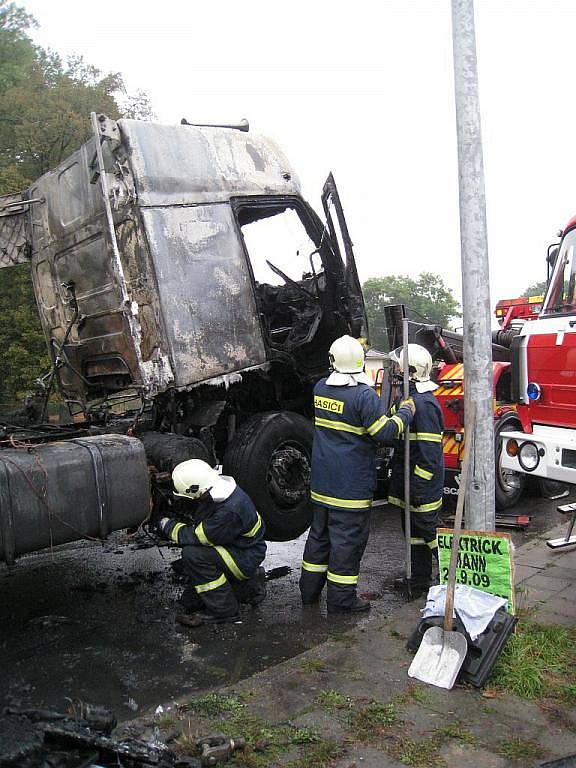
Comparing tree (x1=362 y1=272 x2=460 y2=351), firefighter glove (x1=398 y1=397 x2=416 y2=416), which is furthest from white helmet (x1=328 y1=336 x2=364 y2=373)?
tree (x1=362 y1=272 x2=460 y2=351)

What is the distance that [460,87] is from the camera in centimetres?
367

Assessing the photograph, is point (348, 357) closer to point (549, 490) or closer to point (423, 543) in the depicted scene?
point (423, 543)

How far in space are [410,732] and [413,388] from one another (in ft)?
8.32

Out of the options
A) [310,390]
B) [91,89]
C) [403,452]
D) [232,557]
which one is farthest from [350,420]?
[91,89]

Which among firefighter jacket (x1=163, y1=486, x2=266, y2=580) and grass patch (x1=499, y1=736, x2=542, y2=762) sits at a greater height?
firefighter jacket (x1=163, y1=486, x2=266, y2=580)

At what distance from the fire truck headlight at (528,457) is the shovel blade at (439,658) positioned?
1.97 meters

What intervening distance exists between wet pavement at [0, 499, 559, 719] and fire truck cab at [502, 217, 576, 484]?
1323 mm

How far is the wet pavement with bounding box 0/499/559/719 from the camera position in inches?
136

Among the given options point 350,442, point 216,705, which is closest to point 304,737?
point 216,705

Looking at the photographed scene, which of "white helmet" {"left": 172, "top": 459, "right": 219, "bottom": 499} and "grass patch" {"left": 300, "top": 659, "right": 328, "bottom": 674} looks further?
"white helmet" {"left": 172, "top": 459, "right": 219, "bottom": 499}

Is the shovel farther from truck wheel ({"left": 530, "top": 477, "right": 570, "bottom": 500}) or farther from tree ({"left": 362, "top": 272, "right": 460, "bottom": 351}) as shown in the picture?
tree ({"left": 362, "top": 272, "right": 460, "bottom": 351})

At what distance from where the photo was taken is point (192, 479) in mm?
4172

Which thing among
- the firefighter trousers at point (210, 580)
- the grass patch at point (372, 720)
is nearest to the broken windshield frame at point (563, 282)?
the firefighter trousers at point (210, 580)

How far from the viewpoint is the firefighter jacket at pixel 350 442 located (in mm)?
4195
